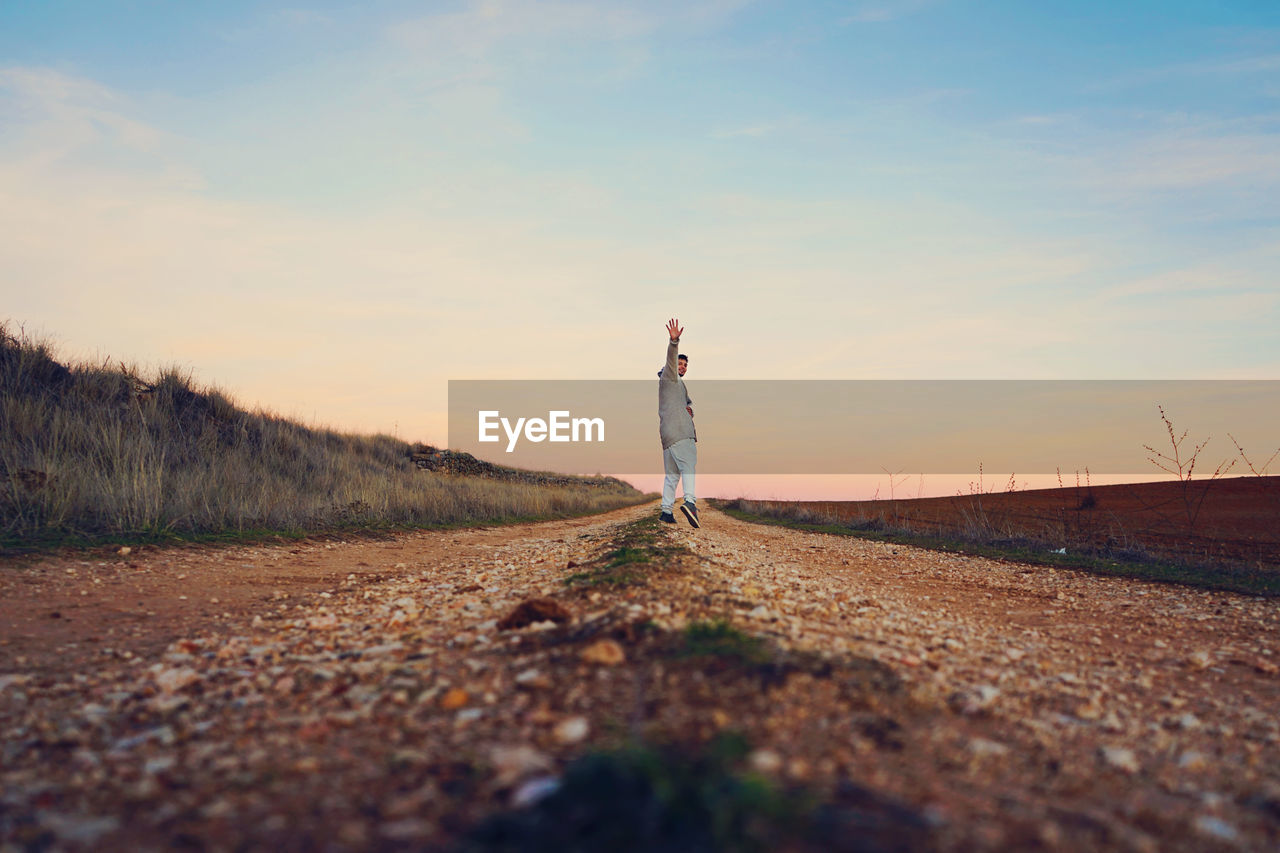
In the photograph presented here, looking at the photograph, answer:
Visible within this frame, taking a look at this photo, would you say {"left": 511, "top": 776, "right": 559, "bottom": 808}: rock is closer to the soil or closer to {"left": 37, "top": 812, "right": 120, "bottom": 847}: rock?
{"left": 37, "top": 812, "right": 120, "bottom": 847}: rock

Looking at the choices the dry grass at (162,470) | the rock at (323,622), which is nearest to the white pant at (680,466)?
the dry grass at (162,470)

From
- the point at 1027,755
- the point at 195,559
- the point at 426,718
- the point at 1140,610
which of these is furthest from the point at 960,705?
the point at 195,559

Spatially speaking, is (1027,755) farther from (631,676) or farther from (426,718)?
(426,718)

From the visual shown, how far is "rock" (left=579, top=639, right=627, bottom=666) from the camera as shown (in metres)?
3.33

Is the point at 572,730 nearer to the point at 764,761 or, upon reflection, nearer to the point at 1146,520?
the point at 764,761

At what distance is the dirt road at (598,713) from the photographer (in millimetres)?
2135

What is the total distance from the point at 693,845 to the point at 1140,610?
7930mm

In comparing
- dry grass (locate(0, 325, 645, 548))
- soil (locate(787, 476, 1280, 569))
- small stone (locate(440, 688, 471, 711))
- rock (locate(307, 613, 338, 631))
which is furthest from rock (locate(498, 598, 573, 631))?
soil (locate(787, 476, 1280, 569))

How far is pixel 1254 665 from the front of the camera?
205 inches

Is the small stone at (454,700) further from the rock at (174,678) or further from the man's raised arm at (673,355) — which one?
the man's raised arm at (673,355)

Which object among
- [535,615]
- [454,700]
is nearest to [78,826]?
[454,700]

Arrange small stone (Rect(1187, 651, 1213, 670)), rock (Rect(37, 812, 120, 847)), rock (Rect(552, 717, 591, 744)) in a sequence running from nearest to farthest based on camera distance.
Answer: rock (Rect(37, 812, 120, 847)) → rock (Rect(552, 717, 591, 744)) → small stone (Rect(1187, 651, 1213, 670))

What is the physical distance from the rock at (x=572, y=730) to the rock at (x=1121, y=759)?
2034mm

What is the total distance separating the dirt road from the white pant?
7.53 metres
